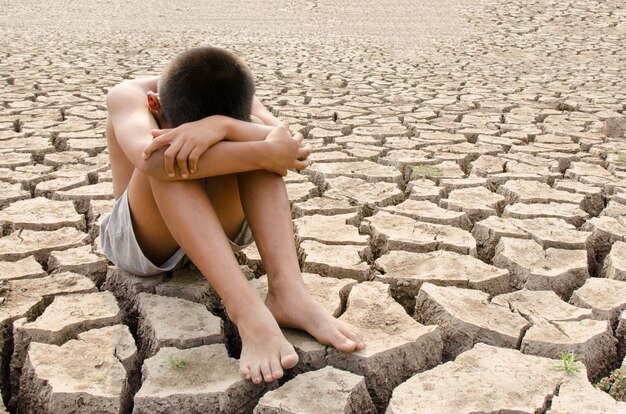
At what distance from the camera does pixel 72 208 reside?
2697 mm

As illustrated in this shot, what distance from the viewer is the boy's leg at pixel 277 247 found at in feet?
5.82

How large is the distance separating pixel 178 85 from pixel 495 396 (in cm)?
105

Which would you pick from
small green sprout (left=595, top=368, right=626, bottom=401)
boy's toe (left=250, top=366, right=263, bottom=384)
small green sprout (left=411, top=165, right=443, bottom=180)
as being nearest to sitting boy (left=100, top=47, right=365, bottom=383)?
boy's toe (left=250, top=366, right=263, bottom=384)

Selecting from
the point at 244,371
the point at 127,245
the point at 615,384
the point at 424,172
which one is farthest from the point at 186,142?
the point at 424,172

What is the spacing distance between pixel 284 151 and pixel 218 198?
9.2 inches

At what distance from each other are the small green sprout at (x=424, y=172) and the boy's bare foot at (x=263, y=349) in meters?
1.64

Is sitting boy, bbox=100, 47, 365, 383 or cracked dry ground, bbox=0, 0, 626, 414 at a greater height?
sitting boy, bbox=100, 47, 365, 383

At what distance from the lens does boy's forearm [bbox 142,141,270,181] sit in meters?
1.78

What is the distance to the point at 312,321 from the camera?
1.74m

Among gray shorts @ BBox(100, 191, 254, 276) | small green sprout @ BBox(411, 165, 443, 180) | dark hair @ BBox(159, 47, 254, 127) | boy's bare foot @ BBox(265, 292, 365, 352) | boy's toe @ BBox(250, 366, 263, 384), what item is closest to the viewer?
boy's toe @ BBox(250, 366, 263, 384)

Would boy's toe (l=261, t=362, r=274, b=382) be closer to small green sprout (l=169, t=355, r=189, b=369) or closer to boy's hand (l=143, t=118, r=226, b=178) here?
small green sprout (l=169, t=355, r=189, b=369)

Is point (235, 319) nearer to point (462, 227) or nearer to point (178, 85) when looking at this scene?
point (178, 85)

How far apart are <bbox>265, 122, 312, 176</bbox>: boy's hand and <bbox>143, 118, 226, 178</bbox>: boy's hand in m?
0.13

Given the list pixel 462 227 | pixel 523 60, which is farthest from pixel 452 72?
pixel 462 227
